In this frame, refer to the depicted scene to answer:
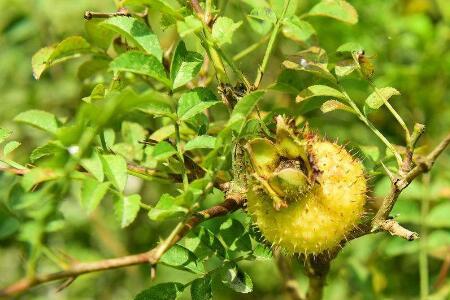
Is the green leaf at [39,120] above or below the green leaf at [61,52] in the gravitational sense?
above

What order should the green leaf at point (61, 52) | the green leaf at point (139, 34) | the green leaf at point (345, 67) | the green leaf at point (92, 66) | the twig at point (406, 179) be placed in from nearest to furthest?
1. the twig at point (406, 179)
2. the green leaf at point (139, 34)
3. the green leaf at point (345, 67)
4. the green leaf at point (61, 52)
5. the green leaf at point (92, 66)

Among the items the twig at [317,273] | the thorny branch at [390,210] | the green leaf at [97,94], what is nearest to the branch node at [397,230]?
the thorny branch at [390,210]

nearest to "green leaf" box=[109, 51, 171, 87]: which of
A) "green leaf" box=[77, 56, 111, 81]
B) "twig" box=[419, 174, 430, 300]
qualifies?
"green leaf" box=[77, 56, 111, 81]

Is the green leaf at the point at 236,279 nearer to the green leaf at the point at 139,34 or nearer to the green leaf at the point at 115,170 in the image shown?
the green leaf at the point at 115,170

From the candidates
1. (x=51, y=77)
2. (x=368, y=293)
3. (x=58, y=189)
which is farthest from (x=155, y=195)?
(x=58, y=189)

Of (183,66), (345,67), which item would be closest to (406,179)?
(345,67)

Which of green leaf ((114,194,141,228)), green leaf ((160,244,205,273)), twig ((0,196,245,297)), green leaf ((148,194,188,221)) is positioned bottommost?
green leaf ((160,244,205,273))

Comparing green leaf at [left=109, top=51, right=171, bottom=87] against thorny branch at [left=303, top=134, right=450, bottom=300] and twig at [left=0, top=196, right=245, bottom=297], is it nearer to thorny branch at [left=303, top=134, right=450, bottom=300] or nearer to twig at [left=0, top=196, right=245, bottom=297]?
twig at [left=0, top=196, right=245, bottom=297]
